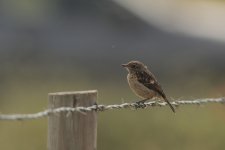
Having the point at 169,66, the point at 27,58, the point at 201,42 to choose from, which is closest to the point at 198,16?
the point at 201,42

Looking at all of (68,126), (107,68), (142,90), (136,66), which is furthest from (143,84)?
(107,68)

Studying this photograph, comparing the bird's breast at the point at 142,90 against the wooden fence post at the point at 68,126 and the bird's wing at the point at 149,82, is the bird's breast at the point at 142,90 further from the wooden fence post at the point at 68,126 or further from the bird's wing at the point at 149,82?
the wooden fence post at the point at 68,126

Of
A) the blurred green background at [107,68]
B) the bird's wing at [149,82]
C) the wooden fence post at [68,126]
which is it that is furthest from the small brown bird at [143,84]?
the wooden fence post at [68,126]

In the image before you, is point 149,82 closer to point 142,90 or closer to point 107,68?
point 142,90

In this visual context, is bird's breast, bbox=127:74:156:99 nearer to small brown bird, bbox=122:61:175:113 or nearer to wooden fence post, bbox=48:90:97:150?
small brown bird, bbox=122:61:175:113

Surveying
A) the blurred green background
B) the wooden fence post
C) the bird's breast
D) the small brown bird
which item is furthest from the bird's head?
the wooden fence post

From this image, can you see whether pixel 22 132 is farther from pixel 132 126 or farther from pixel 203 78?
pixel 203 78
